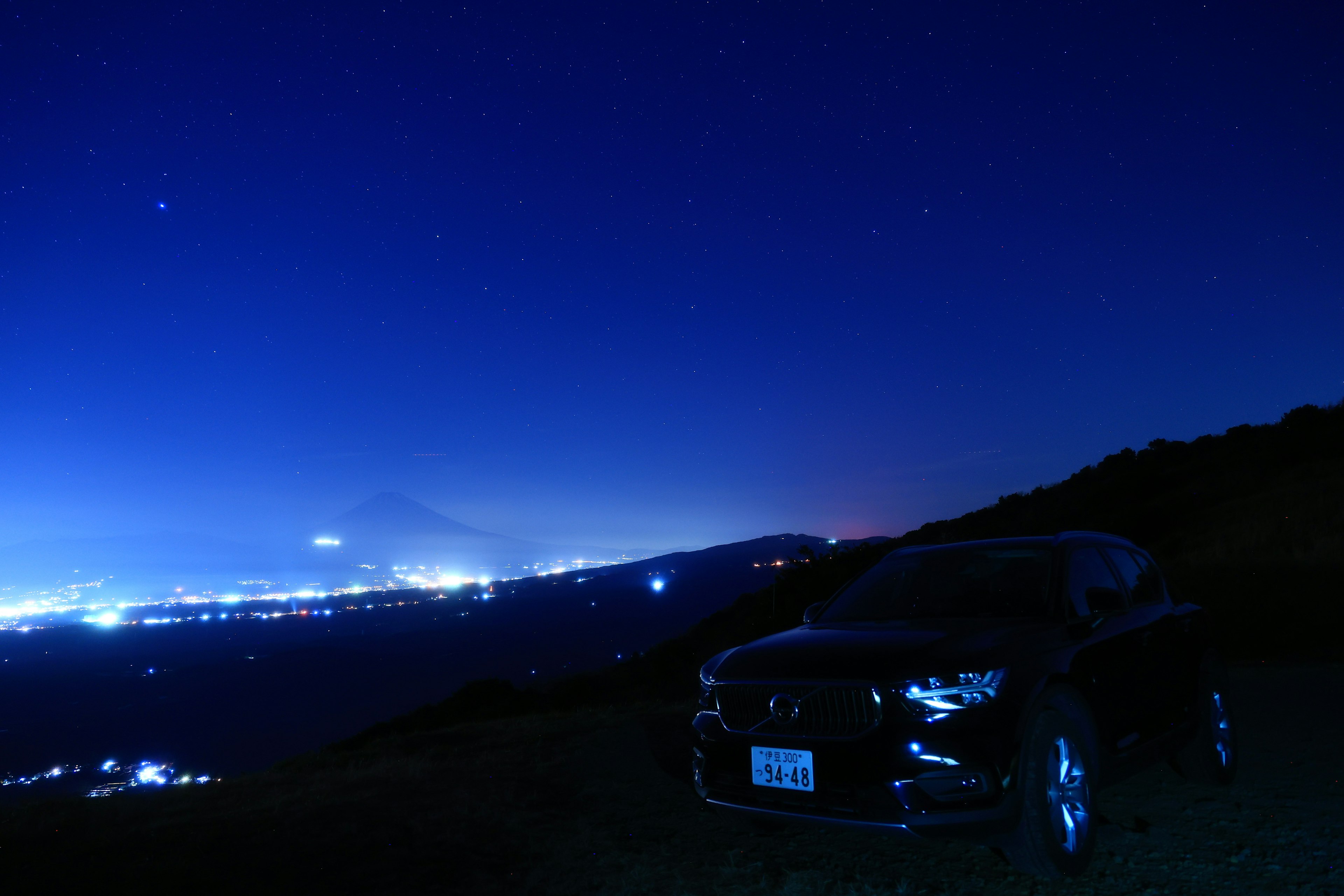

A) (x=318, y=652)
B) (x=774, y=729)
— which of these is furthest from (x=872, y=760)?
(x=318, y=652)

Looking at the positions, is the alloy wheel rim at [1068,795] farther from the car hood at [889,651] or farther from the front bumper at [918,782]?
the car hood at [889,651]

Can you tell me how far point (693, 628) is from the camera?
36.4m

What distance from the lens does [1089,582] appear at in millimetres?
4621

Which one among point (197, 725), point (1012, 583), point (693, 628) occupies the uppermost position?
point (1012, 583)

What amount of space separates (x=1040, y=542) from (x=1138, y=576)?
1.02 meters

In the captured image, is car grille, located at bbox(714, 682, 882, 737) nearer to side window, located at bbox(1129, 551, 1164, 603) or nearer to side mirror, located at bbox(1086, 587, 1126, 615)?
side mirror, located at bbox(1086, 587, 1126, 615)

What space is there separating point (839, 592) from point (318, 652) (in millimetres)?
144844

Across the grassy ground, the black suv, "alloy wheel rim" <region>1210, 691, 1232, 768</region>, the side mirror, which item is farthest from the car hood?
"alloy wheel rim" <region>1210, 691, 1232, 768</region>

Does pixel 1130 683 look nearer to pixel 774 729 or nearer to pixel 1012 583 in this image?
pixel 1012 583

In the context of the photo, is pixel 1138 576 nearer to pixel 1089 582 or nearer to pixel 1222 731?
pixel 1089 582

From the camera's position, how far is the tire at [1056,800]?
10.8ft

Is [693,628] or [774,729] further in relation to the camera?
[693,628]

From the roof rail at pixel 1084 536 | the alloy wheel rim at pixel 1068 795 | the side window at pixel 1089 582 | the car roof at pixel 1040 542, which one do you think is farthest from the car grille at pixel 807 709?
the roof rail at pixel 1084 536

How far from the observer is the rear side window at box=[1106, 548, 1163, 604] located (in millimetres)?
4953
